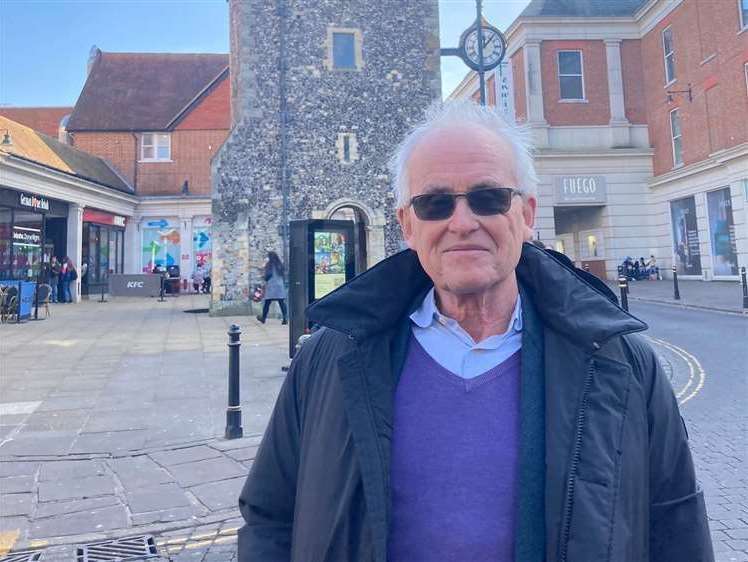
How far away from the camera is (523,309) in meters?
1.66

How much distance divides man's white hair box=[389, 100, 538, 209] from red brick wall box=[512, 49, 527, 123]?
86.1ft

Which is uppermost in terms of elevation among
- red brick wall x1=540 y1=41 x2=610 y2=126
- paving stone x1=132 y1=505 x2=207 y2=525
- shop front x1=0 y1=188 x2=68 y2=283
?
red brick wall x1=540 y1=41 x2=610 y2=126

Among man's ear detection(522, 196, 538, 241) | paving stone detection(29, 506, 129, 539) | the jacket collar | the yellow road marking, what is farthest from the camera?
paving stone detection(29, 506, 129, 539)

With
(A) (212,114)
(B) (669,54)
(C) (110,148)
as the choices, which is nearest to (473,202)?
(B) (669,54)

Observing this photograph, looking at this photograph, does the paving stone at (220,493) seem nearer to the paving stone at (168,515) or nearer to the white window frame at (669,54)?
the paving stone at (168,515)

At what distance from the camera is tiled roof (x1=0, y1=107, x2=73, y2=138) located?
40031mm

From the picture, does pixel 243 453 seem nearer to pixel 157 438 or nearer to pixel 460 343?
pixel 157 438

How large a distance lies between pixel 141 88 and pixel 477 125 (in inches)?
1406

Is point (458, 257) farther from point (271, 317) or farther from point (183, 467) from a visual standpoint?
point (271, 317)

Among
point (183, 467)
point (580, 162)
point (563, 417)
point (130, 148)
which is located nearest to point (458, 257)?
point (563, 417)

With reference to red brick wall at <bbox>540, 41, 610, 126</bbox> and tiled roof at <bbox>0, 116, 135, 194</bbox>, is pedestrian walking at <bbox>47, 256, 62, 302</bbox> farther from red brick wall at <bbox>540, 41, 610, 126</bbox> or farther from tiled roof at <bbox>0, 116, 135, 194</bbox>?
red brick wall at <bbox>540, 41, 610, 126</bbox>

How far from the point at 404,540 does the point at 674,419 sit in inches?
32.7

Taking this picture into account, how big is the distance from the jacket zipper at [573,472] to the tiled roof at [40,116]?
1837 inches

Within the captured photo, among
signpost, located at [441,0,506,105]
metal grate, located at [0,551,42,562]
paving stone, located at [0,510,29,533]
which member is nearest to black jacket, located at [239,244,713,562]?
metal grate, located at [0,551,42,562]
